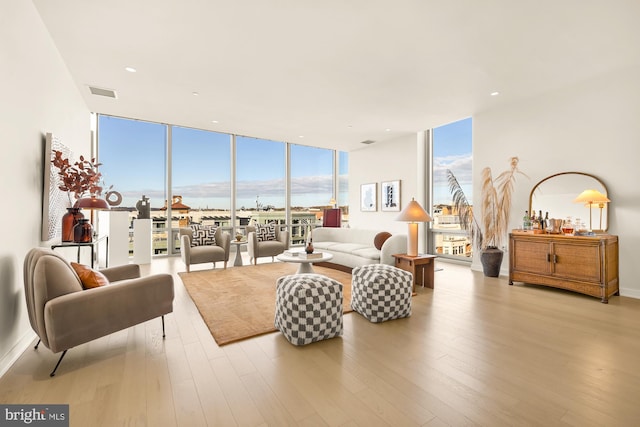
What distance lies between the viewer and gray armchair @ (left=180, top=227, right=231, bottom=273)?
5484mm

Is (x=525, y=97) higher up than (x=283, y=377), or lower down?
higher up

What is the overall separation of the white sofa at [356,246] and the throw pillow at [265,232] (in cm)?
87

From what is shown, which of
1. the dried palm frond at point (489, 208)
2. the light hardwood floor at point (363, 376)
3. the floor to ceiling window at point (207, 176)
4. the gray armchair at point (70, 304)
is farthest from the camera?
the floor to ceiling window at point (207, 176)

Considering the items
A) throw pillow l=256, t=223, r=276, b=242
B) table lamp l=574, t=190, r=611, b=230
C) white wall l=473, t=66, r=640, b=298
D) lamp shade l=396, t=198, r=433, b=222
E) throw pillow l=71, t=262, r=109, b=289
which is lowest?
throw pillow l=71, t=262, r=109, b=289

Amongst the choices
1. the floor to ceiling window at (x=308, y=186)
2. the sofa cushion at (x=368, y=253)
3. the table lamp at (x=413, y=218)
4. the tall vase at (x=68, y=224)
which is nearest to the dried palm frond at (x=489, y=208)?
the table lamp at (x=413, y=218)

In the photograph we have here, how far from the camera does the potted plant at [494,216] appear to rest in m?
5.34

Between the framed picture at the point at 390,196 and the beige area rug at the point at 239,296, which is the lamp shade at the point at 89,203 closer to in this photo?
the beige area rug at the point at 239,296

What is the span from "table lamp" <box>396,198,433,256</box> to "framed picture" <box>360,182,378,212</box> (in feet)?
13.1

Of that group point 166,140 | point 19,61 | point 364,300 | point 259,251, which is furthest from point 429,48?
point 166,140

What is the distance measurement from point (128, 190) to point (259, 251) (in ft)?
11.5

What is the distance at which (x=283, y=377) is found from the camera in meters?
2.13

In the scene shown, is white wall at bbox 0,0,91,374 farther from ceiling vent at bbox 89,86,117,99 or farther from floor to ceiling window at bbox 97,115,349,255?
floor to ceiling window at bbox 97,115,349,255

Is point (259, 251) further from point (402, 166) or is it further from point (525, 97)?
point (525, 97)

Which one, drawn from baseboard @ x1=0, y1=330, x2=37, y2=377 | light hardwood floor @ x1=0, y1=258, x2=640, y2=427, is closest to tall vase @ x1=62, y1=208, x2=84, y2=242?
baseboard @ x1=0, y1=330, x2=37, y2=377
